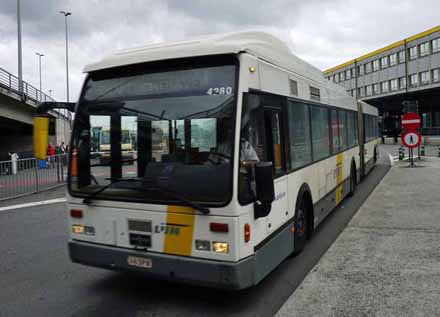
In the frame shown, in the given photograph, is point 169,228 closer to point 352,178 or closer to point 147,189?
point 147,189

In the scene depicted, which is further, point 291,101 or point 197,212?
point 291,101

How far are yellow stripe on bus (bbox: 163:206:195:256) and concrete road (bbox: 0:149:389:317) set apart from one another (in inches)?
28.0

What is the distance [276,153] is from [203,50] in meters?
1.58

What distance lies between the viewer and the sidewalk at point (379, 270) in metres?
4.20

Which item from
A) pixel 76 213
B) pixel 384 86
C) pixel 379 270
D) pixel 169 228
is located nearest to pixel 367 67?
pixel 384 86

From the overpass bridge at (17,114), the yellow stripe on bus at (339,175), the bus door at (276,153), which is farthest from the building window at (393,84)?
the bus door at (276,153)

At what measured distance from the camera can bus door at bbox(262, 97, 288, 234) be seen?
15.2ft

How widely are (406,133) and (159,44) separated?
14906 millimetres

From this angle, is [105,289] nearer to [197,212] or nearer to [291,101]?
[197,212]

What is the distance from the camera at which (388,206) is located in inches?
378

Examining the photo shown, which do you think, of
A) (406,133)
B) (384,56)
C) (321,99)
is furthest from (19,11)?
(384,56)

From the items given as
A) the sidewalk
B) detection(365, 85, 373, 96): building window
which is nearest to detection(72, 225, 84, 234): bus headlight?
the sidewalk

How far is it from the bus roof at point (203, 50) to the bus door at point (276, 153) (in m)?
0.57

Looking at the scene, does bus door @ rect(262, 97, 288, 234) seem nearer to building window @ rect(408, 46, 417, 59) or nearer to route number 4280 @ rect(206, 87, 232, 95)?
route number 4280 @ rect(206, 87, 232, 95)
